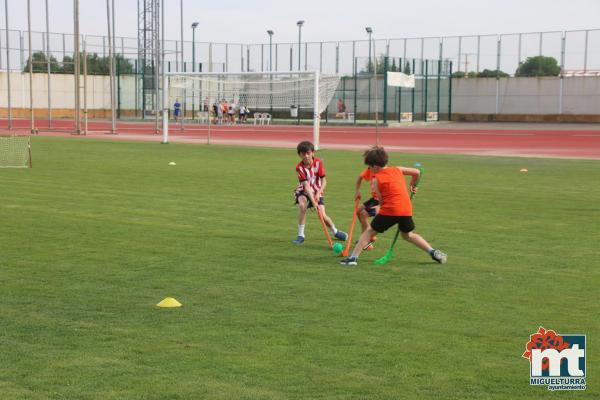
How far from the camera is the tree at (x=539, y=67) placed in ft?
198

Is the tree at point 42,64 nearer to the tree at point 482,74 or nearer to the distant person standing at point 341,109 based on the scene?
the distant person standing at point 341,109

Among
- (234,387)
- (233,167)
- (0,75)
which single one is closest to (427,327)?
(234,387)

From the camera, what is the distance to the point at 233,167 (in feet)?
79.2

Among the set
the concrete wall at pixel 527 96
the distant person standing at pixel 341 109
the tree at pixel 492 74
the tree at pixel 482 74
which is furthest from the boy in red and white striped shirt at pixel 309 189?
the tree at pixel 482 74

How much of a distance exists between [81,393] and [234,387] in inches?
37.8

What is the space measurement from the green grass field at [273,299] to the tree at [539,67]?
45.8 m

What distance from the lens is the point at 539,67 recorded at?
6134 cm

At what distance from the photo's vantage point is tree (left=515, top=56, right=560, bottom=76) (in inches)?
2381

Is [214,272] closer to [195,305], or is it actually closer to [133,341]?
[195,305]

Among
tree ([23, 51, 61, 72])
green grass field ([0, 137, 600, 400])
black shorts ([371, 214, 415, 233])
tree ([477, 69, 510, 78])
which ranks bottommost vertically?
green grass field ([0, 137, 600, 400])

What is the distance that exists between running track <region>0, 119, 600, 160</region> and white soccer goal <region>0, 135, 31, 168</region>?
29.2ft

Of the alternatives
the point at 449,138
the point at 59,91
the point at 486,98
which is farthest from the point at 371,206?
the point at 59,91

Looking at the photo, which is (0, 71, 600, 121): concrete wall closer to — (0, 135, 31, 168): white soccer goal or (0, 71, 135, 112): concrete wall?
(0, 71, 135, 112): concrete wall

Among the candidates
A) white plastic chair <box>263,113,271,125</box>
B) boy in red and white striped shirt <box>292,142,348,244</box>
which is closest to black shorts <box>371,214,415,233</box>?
boy in red and white striped shirt <box>292,142,348,244</box>
